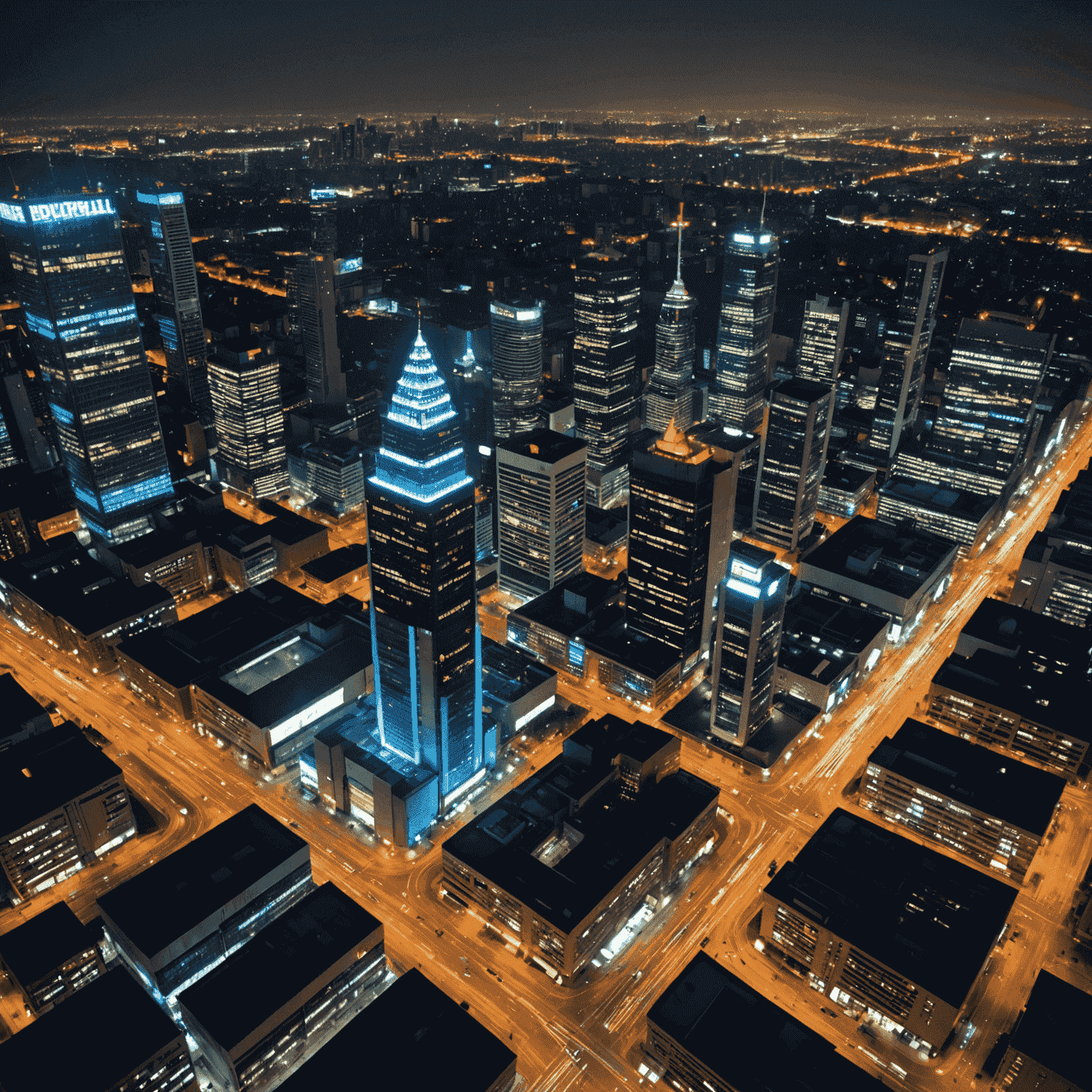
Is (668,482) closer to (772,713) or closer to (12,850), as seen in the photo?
(772,713)

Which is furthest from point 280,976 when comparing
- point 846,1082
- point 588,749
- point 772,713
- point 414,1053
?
point 772,713

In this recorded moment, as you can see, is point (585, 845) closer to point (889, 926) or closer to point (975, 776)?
point (889, 926)

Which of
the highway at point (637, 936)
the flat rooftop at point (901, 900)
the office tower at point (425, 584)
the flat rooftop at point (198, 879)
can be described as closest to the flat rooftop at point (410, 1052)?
the highway at point (637, 936)

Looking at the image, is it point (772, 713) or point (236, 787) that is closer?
point (236, 787)

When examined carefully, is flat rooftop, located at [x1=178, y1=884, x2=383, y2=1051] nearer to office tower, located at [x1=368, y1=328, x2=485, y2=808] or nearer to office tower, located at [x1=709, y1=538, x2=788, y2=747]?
office tower, located at [x1=368, y1=328, x2=485, y2=808]

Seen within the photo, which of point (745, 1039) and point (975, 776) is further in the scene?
point (975, 776)


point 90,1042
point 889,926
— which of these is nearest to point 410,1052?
point 90,1042
